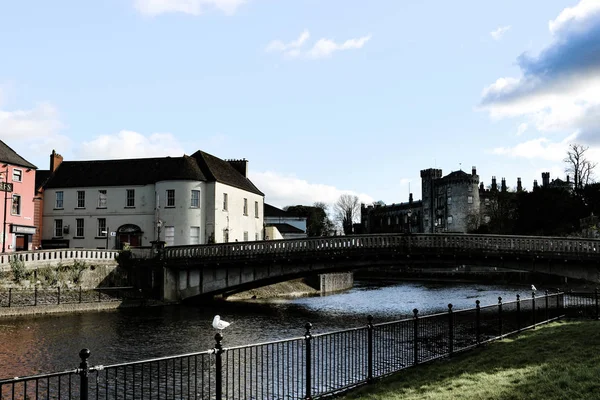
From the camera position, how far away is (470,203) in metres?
113

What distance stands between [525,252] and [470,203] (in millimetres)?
78634

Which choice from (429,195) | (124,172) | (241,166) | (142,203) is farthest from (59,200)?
(429,195)

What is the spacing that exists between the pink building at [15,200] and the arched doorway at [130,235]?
8.12m

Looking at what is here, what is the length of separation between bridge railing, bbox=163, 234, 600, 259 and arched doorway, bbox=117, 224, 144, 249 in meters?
12.9

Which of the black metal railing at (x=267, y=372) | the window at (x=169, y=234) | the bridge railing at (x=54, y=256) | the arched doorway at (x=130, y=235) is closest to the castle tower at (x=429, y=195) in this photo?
the window at (x=169, y=234)

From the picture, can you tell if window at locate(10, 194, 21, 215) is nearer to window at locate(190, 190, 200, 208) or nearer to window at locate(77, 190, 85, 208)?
window at locate(77, 190, 85, 208)

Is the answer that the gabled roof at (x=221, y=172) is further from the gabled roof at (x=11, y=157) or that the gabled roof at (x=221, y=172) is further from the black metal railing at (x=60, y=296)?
the black metal railing at (x=60, y=296)

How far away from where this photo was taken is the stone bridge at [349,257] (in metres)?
36.6

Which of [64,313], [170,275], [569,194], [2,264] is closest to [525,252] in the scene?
[170,275]

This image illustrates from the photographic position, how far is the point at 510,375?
11.6 metres

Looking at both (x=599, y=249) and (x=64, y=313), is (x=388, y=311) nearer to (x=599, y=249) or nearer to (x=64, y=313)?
(x=599, y=249)

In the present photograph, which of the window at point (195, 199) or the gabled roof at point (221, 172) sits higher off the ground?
the gabled roof at point (221, 172)

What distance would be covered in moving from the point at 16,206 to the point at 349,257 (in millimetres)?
28060

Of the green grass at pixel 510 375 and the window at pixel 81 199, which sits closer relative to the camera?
the green grass at pixel 510 375
